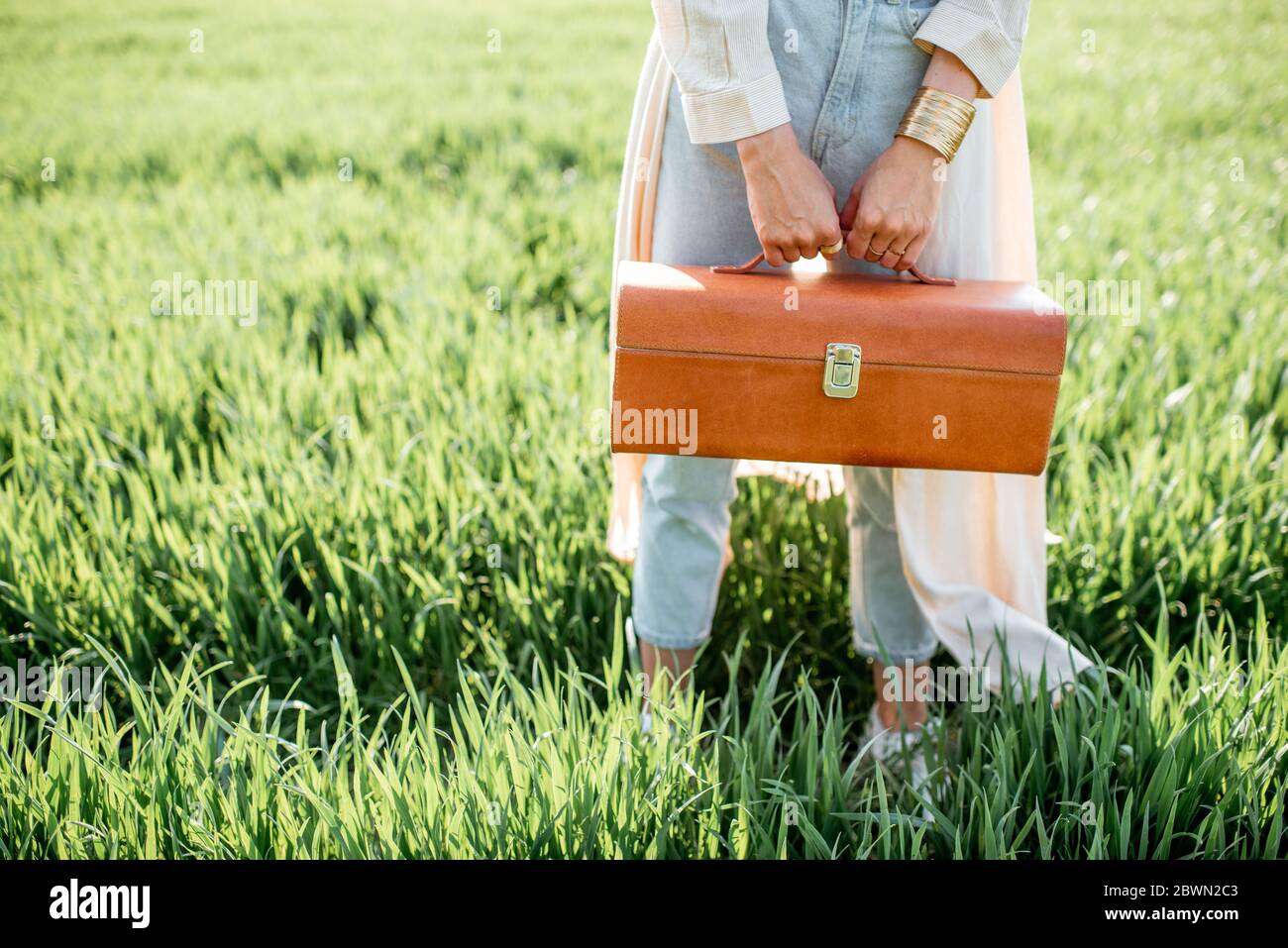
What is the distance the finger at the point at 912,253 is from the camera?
131 centimetres

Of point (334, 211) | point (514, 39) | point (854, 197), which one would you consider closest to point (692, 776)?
point (854, 197)

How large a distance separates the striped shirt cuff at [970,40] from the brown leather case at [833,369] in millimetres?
267

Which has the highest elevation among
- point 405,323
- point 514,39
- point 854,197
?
point 514,39

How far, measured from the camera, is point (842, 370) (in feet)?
4.16

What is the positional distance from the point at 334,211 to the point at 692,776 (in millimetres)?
3047

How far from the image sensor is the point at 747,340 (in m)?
1.26

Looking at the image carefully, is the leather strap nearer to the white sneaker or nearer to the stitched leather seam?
the stitched leather seam

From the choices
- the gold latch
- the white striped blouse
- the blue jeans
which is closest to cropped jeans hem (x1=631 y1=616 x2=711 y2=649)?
the blue jeans

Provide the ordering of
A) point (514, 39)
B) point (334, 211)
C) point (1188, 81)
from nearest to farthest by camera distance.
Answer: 1. point (334, 211)
2. point (1188, 81)
3. point (514, 39)

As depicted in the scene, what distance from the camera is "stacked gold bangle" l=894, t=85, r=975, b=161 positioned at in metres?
1.26

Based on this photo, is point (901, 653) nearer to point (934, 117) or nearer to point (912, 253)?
point (912, 253)

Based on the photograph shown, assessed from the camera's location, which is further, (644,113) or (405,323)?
(405,323)

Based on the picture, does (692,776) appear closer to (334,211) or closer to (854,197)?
(854,197)

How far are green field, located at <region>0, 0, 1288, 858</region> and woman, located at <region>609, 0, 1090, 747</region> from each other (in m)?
0.15
